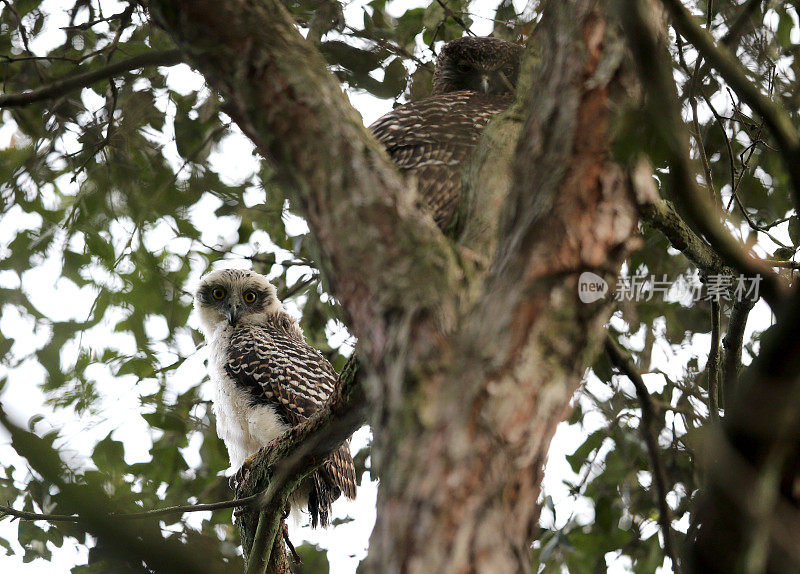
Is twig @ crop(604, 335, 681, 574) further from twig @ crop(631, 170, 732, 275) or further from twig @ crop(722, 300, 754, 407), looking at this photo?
twig @ crop(631, 170, 732, 275)

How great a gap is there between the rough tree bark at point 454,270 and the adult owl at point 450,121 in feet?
2.79

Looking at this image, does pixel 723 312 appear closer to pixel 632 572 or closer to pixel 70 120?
pixel 632 572

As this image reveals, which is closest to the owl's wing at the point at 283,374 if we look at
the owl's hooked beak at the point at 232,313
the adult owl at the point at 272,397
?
the adult owl at the point at 272,397

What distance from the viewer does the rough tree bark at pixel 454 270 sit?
140cm

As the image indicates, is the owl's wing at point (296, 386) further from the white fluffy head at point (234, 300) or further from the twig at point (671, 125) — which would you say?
the twig at point (671, 125)

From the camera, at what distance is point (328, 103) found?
188 centimetres

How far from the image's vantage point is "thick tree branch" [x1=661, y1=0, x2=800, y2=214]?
143cm

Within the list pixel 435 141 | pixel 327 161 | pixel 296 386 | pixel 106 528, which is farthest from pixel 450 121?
pixel 106 528

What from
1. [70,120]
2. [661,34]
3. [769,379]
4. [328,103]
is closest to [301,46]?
[328,103]

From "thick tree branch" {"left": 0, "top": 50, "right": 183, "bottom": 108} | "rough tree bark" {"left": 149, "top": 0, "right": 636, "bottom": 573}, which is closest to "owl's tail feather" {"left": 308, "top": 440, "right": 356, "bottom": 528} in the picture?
"thick tree branch" {"left": 0, "top": 50, "right": 183, "bottom": 108}

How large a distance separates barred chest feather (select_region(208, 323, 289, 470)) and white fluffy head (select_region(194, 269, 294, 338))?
101 cm

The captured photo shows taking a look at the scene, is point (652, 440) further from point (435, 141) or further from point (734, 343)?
point (435, 141)

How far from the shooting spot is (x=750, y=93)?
1601mm

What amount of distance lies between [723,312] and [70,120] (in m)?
3.54
